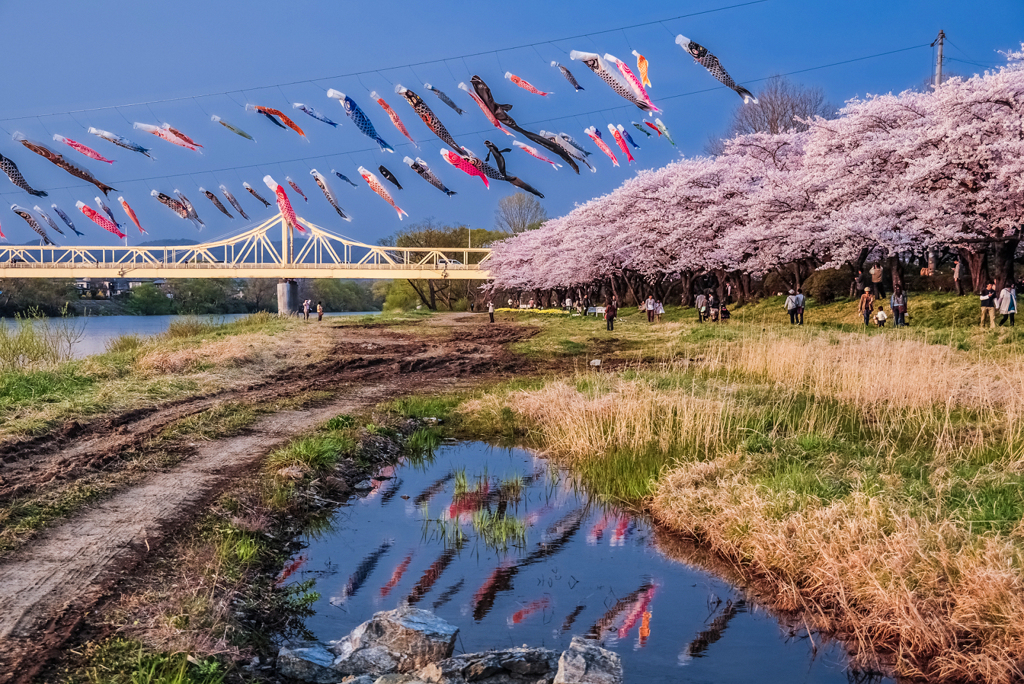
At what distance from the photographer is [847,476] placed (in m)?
7.48

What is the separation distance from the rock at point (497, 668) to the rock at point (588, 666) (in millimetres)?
117

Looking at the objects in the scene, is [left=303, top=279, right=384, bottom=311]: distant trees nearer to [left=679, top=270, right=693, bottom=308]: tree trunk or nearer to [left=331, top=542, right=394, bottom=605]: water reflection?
[left=679, top=270, right=693, bottom=308]: tree trunk

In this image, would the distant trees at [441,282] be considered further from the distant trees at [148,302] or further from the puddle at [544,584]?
the puddle at [544,584]

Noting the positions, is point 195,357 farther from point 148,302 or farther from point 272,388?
point 148,302

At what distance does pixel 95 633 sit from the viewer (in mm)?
4645

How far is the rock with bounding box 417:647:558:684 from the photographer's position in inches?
174

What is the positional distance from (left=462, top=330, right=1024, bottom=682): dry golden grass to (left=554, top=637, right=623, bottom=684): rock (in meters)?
1.75

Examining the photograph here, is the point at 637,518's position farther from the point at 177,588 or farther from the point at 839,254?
the point at 839,254

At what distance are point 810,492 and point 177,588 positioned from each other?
491 centimetres

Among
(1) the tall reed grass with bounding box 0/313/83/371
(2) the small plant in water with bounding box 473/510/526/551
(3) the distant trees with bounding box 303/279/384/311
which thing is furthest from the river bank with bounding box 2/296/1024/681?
(3) the distant trees with bounding box 303/279/384/311

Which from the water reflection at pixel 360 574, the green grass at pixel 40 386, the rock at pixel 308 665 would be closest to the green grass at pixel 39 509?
the water reflection at pixel 360 574

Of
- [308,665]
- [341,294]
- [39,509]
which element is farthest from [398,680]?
[341,294]

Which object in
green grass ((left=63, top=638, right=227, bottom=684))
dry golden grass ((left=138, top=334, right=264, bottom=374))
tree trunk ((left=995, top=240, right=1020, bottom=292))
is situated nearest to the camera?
green grass ((left=63, top=638, right=227, bottom=684))

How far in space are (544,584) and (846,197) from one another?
2719 cm
